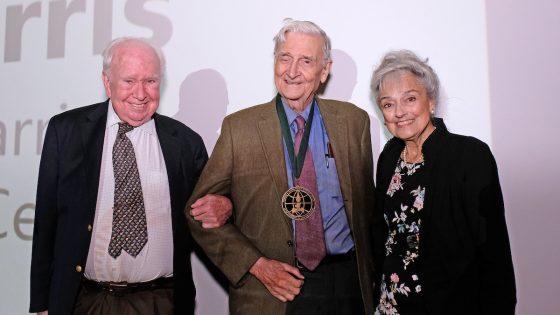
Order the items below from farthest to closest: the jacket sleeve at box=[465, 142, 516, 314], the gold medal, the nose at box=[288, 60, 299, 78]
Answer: the nose at box=[288, 60, 299, 78] → the gold medal → the jacket sleeve at box=[465, 142, 516, 314]

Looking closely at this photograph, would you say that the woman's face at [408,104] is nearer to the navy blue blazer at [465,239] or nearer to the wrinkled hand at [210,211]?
the navy blue blazer at [465,239]

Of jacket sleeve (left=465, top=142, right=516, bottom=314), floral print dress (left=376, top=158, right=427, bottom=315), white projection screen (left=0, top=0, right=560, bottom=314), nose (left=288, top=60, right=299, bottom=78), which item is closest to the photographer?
jacket sleeve (left=465, top=142, right=516, bottom=314)

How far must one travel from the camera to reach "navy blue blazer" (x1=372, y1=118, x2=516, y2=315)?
1.66m

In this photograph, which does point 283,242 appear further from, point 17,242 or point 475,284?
point 17,242

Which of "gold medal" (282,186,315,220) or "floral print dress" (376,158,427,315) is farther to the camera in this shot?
"gold medal" (282,186,315,220)

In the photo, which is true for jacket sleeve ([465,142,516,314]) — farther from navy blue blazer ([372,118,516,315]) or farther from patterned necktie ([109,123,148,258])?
patterned necktie ([109,123,148,258])

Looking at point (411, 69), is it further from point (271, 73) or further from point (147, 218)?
point (147, 218)

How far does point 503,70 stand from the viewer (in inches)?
94.1

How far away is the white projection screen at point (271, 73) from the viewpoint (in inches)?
92.6

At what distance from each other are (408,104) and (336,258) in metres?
0.67

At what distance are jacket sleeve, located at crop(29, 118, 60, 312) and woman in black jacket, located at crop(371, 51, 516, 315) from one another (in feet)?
4.64

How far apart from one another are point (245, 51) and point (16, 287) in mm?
2082

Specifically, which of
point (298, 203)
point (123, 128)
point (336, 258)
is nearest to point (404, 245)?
point (336, 258)

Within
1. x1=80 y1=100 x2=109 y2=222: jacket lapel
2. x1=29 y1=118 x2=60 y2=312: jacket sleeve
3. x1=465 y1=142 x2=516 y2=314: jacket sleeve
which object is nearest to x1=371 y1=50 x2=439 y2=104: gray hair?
x1=465 y1=142 x2=516 y2=314: jacket sleeve
